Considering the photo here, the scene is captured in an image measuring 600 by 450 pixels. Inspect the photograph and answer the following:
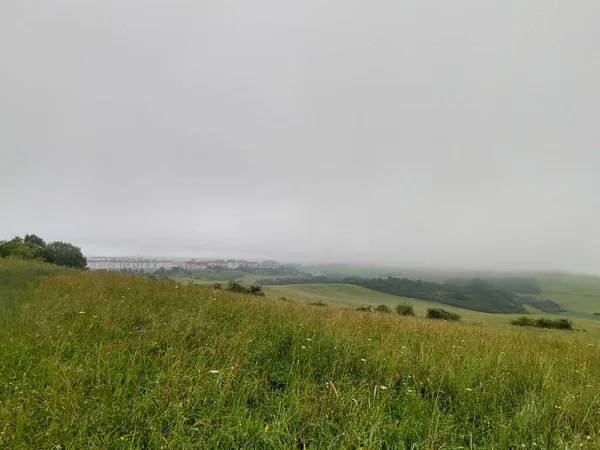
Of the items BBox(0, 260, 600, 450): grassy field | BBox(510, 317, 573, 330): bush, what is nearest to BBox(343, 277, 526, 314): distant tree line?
BBox(510, 317, 573, 330): bush

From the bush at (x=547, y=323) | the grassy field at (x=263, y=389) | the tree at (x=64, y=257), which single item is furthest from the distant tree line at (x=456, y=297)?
the grassy field at (x=263, y=389)

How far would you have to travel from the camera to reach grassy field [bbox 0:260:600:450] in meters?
2.48

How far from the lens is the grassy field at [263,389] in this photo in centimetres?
248

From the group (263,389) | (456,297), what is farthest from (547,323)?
(456,297)

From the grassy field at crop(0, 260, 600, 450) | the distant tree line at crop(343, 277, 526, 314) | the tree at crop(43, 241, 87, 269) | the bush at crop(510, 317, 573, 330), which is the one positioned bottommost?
the distant tree line at crop(343, 277, 526, 314)

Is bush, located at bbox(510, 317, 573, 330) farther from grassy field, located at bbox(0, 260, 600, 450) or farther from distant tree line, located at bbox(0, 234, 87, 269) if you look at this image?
distant tree line, located at bbox(0, 234, 87, 269)

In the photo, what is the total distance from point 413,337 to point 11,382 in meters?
6.23

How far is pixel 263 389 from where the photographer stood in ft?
10.7

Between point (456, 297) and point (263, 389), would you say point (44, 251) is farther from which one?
point (456, 297)

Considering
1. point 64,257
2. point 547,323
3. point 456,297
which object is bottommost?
point 456,297

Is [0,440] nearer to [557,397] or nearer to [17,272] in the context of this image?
[557,397]

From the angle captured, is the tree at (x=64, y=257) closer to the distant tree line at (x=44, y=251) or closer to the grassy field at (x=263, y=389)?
the distant tree line at (x=44, y=251)

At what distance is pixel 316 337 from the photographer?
4.88 m

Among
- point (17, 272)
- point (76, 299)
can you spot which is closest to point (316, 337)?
point (76, 299)
